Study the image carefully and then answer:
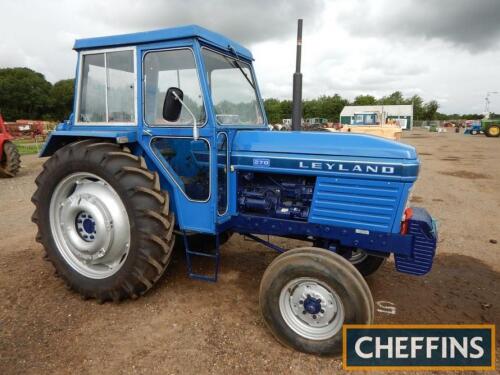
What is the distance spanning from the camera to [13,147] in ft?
34.6

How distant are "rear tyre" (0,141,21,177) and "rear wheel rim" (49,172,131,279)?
328 inches

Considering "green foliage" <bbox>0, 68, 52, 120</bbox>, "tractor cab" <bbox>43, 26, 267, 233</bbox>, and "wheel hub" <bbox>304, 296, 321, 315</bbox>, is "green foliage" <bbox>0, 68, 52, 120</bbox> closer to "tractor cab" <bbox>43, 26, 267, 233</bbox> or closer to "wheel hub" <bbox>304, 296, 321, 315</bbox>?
"tractor cab" <bbox>43, 26, 267, 233</bbox>

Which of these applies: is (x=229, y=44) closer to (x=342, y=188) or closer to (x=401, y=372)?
(x=342, y=188)

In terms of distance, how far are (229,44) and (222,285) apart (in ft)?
8.30

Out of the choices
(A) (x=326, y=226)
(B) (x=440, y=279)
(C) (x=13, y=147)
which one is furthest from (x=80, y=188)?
(C) (x=13, y=147)

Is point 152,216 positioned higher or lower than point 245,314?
higher

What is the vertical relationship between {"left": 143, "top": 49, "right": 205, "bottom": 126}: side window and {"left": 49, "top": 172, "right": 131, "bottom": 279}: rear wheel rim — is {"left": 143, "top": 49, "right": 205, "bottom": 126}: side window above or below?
above

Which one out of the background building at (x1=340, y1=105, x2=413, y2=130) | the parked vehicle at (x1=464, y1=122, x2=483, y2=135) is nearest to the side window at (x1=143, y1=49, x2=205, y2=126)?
the parked vehicle at (x1=464, y1=122, x2=483, y2=135)

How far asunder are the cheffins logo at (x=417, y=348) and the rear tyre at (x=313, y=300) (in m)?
0.13

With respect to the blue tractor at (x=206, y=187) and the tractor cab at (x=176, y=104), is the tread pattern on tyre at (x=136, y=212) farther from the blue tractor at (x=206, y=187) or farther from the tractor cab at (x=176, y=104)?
the tractor cab at (x=176, y=104)

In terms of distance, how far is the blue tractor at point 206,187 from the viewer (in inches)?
113

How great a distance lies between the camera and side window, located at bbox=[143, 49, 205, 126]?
322 cm

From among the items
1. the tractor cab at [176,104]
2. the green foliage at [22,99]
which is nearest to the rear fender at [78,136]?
the tractor cab at [176,104]

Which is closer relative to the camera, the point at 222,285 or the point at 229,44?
the point at 229,44
